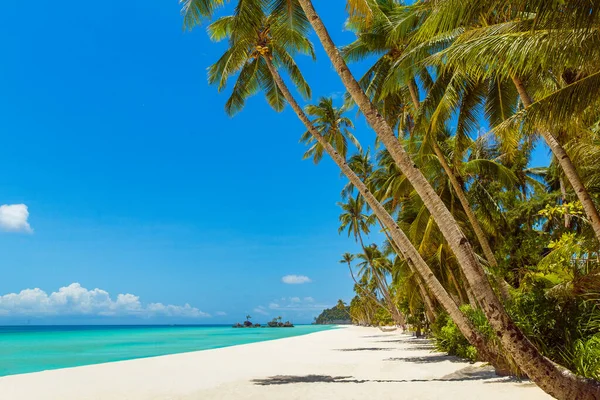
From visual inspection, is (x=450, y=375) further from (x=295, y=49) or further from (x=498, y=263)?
(x=295, y=49)

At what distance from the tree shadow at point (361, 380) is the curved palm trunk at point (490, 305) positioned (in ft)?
11.1

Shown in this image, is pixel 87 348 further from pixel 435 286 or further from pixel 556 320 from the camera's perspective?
pixel 556 320

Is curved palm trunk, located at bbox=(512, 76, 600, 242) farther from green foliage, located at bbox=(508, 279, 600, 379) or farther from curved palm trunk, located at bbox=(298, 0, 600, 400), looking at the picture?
curved palm trunk, located at bbox=(298, 0, 600, 400)

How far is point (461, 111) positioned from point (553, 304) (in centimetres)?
513

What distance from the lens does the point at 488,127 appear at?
36.0 feet

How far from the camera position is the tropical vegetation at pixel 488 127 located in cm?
562

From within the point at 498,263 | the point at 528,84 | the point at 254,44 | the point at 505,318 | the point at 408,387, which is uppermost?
the point at 254,44

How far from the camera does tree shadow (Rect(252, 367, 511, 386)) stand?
347 inches

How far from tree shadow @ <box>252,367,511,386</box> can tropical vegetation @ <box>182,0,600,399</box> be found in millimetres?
678

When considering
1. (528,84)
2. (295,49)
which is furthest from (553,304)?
(295,49)

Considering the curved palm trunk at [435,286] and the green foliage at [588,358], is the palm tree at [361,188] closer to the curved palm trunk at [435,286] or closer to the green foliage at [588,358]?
the curved palm trunk at [435,286]

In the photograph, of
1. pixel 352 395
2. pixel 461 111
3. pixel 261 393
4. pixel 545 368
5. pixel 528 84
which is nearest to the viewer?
pixel 545 368

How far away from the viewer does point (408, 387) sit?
27.4ft

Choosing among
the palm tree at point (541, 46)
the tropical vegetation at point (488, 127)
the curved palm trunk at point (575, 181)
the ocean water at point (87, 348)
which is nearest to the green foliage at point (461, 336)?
the tropical vegetation at point (488, 127)
